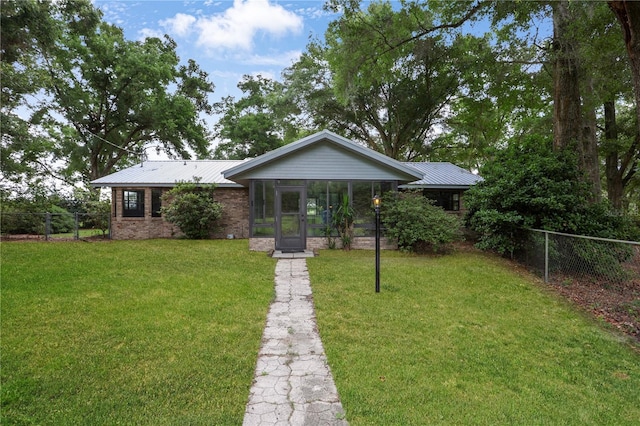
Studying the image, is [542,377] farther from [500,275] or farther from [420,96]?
[420,96]

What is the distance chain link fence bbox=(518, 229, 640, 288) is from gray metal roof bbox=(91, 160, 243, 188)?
1117cm

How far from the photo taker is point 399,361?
11.5 feet

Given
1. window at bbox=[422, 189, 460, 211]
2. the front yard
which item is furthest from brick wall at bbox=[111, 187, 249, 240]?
window at bbox=[422, 189, 460, 211]

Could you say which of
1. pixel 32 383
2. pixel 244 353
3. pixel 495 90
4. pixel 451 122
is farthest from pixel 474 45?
pixel 32 383

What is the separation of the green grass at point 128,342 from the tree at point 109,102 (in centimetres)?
1610

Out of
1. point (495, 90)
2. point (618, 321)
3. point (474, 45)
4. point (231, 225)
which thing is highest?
point (474, 45)

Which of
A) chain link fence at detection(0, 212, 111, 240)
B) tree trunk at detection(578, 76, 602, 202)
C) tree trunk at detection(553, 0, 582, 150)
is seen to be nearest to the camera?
tree trunk at detection(553, 0, 582, 150)

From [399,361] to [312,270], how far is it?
4543mm

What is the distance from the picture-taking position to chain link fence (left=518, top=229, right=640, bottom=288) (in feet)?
17.8

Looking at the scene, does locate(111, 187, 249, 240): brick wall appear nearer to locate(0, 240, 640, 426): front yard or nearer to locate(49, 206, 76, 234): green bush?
locate(49, 206, 76, 234): green bush

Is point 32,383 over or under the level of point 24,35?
under

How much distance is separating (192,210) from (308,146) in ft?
19.1

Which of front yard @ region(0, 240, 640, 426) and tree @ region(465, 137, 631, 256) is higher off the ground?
tree @ region(465, 137, 631, 256)

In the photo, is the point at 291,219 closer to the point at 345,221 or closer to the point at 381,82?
the point at 345,221
